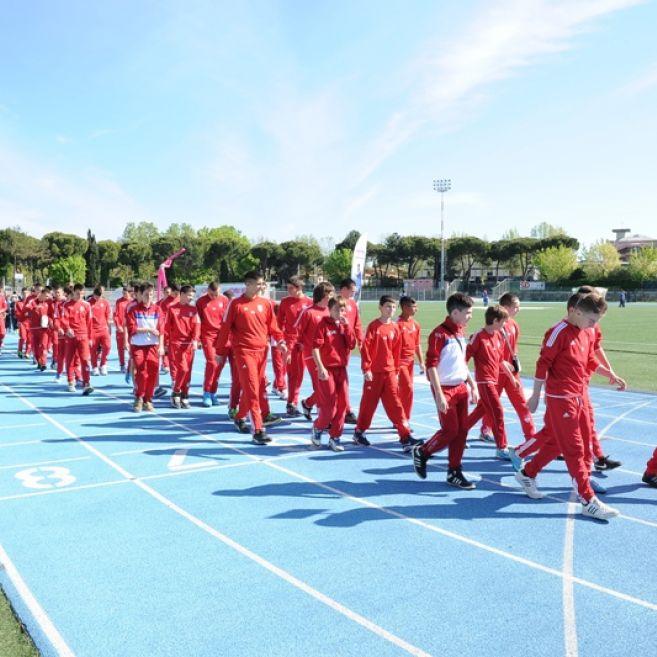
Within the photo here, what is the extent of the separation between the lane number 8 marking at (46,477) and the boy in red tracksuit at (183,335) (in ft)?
12.5

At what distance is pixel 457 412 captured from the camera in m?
6.00

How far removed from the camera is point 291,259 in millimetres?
91438

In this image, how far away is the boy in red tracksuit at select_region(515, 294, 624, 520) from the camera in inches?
202

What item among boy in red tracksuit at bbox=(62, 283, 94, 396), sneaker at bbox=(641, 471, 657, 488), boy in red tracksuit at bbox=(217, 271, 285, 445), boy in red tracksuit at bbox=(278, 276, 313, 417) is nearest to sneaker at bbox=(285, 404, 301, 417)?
boy in red tracksuit at bbox=(278, 276, 313, 417)

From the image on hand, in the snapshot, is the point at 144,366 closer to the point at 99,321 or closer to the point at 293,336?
the point at 293,336

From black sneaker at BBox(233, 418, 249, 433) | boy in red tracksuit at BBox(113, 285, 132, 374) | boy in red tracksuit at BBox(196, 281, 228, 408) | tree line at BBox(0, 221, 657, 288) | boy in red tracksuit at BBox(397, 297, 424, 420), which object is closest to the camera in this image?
boy in red tracksuit at BBox(397, 297, 424, 420)

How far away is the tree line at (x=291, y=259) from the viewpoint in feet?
254

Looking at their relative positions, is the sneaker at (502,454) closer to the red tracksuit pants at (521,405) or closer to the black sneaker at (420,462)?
the red tracksuit pants at (521,405)

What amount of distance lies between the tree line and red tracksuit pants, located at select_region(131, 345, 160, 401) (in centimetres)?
7147

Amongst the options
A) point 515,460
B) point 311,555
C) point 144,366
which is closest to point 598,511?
point 515,460

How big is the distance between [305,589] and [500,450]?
3.78 metres

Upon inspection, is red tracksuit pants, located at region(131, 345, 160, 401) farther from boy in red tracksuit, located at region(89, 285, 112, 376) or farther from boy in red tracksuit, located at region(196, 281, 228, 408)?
boy in red tracksuit, located at region(89, 285, 112, 376)

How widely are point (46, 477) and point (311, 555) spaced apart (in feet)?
11.2

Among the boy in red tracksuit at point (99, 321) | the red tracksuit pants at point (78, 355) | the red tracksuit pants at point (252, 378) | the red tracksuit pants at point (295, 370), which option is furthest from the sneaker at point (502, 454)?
the boy in red tracksuit at point (99, 321)
